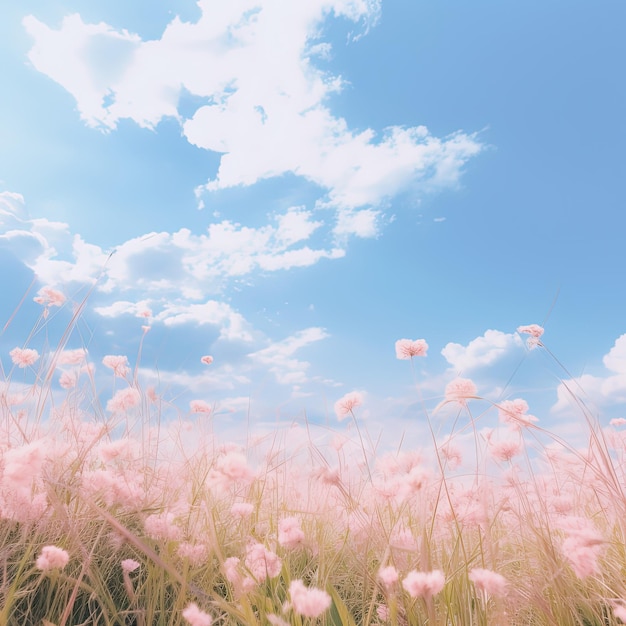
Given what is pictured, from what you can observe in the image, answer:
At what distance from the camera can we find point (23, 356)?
3930mm

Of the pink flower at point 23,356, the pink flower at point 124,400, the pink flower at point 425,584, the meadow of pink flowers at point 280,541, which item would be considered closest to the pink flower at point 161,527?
the meadow of pink flowers at point 280,541

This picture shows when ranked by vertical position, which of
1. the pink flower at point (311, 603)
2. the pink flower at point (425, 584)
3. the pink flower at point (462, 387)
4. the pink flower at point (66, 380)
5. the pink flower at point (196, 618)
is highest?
the pink flower at point (66, 380)


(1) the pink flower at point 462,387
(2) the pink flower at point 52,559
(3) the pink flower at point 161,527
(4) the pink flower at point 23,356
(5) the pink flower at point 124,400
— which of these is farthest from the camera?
(4) the pink flower at point 23,356

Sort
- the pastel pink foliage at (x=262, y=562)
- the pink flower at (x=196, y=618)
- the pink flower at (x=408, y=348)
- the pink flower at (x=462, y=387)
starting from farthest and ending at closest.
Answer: the pink flower at (x=408, y=348) → the pink flower at (x=462, y=387) → the pastel pink foliage at (x=262, y=562) → the pink flower at (x=196, y=618)

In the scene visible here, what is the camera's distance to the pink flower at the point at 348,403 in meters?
2.89

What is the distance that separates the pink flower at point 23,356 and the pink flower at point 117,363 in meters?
0.64

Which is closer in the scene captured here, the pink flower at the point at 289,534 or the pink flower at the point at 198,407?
the pink flower at the point at 289,534

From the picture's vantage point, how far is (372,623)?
2.21 meters

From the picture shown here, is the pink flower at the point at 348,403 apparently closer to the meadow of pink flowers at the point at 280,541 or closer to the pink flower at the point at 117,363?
the meadow of pink flowers at the point at 280,541

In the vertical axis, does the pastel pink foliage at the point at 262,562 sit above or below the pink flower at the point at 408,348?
below

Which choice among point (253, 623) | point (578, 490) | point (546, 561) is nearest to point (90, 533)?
point (253, 623)

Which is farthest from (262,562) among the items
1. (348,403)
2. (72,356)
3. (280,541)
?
(72,356)

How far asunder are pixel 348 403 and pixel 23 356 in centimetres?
257

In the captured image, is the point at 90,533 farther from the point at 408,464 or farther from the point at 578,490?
the point at 578,490
